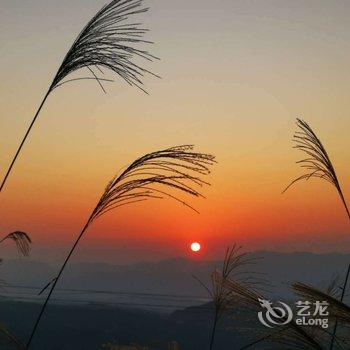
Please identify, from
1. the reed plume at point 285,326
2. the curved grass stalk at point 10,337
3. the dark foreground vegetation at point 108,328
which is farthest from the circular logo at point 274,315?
the dark foreground vegetation at point 108,328

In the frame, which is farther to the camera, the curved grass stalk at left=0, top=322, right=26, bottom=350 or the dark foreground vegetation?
the dark foreground vegetation

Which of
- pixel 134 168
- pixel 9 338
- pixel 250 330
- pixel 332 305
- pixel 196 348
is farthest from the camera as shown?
pixel 196 348

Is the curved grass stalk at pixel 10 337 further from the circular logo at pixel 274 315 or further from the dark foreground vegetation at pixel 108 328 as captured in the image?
the dark foreground vegetation at pixel 108 328

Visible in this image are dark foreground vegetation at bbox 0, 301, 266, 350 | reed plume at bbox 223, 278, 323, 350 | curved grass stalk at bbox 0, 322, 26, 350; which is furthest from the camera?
dark foreground vegetation at bbox 0, 301, 266, 350

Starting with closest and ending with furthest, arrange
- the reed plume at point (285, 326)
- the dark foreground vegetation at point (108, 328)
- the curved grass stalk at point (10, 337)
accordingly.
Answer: the reed plume at point (285, 326) → the curved grass stalk at point (10, 337) → the dark foreground vegetation at point (108, 328)

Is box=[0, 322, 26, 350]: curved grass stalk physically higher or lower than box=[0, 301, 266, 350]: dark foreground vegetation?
higher

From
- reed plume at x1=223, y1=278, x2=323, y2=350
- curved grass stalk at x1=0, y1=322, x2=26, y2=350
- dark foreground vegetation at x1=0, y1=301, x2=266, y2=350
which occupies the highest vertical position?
reed plume at x1=223, y1=278, x2=323, y2=350

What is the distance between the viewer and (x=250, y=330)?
2006 mm

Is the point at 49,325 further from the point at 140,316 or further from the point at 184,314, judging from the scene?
the point at 184,314

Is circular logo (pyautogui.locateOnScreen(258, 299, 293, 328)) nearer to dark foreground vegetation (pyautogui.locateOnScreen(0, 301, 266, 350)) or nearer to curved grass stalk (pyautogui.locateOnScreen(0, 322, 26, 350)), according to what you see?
curved grass stalk (pyautogui.locateOnScreen(0, 322, 26, 350))

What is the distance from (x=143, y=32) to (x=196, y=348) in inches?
4323

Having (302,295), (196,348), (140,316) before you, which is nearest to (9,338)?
(302,295)

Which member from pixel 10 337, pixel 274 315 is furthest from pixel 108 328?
pixel 274 315

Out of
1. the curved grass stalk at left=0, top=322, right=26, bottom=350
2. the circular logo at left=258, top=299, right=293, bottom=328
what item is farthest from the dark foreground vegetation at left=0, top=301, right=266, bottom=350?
the circular logo at left=258, top=299, right=293, bottom=328
